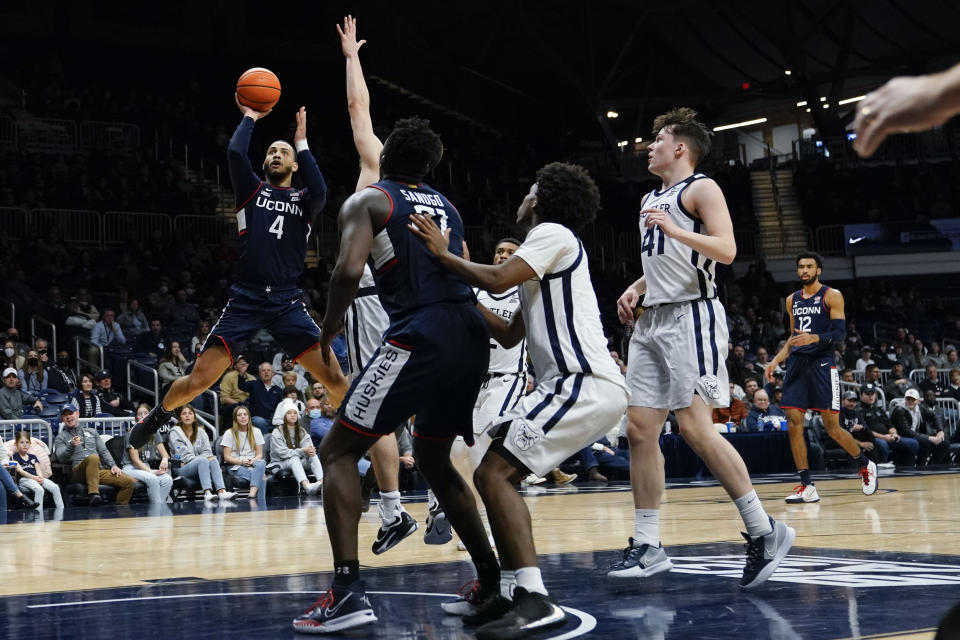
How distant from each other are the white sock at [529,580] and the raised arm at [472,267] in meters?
0.96

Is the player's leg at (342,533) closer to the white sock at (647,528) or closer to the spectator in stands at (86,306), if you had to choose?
the white sock at (647,528)

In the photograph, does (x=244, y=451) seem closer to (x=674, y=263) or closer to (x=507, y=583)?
Answer: (x=674, y=263)

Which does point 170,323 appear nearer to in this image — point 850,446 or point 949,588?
point 850,446

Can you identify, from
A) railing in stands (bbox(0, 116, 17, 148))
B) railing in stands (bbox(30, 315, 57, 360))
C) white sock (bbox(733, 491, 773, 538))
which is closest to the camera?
white sock (bbox(733, 491, 773, 538))

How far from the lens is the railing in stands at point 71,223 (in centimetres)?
1939

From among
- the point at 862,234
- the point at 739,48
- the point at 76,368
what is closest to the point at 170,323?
the point at 76,368

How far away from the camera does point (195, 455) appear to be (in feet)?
40.5

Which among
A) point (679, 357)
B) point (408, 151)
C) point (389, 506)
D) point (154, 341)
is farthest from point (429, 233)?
point (154, 341)

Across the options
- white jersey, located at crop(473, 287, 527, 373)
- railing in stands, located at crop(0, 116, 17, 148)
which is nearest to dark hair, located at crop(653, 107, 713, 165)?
white jersey, located at crop(473, 287, 527, 373)

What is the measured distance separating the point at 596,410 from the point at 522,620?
825 mm

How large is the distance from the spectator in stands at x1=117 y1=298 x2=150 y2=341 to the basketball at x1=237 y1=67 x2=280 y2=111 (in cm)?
1067

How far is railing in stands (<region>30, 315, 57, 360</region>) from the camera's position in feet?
50.0

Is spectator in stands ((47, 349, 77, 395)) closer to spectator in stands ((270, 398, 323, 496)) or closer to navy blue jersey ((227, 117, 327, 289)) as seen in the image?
spectator in stands ((270, 398, 323, 496))

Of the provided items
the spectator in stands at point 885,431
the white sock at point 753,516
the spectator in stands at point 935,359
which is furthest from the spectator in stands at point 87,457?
the spectator in stands at point 935,359
